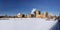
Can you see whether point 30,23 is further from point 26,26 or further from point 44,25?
point 44,25

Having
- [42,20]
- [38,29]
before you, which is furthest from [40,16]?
[38,29]

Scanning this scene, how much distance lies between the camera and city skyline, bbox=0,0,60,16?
1.59 metres

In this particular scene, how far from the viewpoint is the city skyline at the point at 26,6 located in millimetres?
1592

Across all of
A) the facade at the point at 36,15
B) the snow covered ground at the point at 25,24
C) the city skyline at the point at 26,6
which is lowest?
the snow covered ground at the point at 25,24

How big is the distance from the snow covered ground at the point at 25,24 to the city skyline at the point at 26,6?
0.09 meters

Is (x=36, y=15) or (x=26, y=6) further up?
(x=26, y=6)

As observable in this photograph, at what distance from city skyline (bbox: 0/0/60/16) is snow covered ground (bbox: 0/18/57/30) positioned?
0.09m

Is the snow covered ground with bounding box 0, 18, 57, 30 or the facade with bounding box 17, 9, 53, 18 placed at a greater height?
the facade with bounding box 17, 9, 53, 18

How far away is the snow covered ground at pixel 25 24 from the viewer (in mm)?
1558

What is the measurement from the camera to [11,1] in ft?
5.44

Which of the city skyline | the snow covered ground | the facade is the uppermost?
the city skyline

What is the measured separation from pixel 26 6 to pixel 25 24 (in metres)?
0.21

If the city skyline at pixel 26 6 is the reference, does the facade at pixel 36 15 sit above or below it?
below

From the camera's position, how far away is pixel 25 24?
5.30 feet
